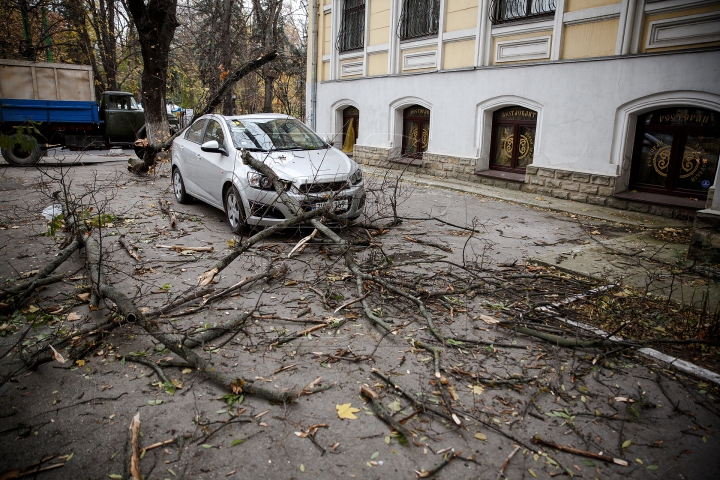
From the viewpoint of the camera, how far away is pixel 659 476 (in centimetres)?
263

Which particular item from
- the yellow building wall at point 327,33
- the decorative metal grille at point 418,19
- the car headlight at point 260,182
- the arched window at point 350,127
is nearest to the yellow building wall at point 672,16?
the decorative metal grille at point 418,19

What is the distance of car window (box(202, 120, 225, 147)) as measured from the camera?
8.20 m

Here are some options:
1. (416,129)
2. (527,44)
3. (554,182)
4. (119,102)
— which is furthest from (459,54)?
(119,102)

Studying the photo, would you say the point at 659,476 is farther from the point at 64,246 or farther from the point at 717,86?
the point at 717,86

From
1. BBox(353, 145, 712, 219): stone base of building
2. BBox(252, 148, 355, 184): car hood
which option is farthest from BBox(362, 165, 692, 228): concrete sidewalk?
BBox(252, 148, 355, 184): car hood

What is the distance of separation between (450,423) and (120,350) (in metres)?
A: 2.64

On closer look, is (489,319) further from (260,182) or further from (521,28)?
(521,28)

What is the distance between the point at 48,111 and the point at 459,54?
13.7 meters

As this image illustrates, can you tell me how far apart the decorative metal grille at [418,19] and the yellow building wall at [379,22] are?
64 centimetres

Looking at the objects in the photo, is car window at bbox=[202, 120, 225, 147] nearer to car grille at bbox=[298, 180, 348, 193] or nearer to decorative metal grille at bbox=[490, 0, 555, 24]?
car grille at bbox=[298, 180, 348, 193]

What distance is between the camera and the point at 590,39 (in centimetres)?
1037

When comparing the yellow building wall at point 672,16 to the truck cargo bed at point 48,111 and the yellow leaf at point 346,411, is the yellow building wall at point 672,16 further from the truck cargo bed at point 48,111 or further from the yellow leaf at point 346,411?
the truck cargo bed at point 48,111

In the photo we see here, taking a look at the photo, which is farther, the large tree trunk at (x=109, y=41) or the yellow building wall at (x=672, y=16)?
the large tree trunk at (x=109, y=41)

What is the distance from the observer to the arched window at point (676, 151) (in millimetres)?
9078
